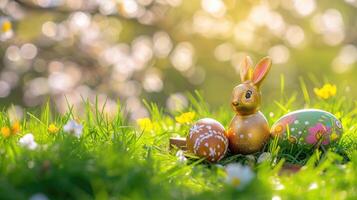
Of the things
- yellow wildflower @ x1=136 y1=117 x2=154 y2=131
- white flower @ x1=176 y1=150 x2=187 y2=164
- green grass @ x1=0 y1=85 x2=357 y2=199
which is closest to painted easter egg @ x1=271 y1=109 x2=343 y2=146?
green grass @ x1=0 y1=85 x2=357 y2=199

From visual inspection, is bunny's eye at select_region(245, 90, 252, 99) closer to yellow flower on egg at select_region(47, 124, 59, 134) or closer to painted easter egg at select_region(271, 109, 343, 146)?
A: painted easter egg at select_region(271, 109, 343, 146)

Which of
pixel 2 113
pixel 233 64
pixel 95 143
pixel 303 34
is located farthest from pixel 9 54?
pixel 95 143

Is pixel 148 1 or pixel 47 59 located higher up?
pixel 148 1

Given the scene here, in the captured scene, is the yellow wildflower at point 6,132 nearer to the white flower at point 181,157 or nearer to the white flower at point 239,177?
the white flower at point 181,157

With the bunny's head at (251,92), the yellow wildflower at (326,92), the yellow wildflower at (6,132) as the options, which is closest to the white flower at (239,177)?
the bunny's head at (251,92)

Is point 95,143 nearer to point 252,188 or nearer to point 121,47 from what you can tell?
point 252,188
